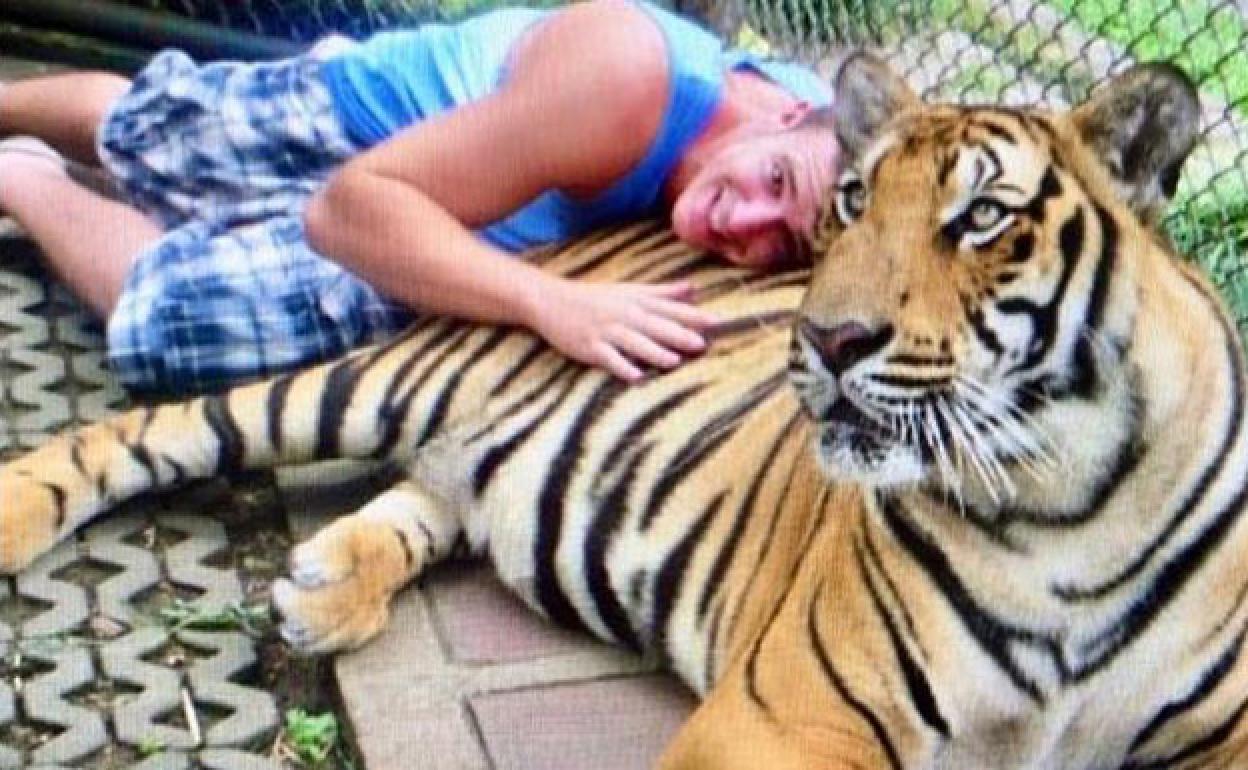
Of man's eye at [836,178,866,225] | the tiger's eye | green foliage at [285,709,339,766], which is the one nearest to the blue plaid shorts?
green foliage at [285,709,339,766]

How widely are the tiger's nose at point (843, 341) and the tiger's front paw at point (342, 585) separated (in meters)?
0.89

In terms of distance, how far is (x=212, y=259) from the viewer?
12.8 ft

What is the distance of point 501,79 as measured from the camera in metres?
3.62

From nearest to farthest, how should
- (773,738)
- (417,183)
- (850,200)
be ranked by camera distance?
1. (850,200)
2. (773,738)
3. (417,183)

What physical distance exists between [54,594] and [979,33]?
6.56 feet

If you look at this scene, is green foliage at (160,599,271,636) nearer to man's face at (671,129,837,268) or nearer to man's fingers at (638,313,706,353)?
man's fingers at (638,313,706,353)

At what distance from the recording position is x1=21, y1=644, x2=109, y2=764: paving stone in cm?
309

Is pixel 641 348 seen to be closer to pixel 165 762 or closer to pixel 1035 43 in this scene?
pixel 165 762

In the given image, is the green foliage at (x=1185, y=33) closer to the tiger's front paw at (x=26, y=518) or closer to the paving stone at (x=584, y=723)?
the paving stone at (x=584, y=723)

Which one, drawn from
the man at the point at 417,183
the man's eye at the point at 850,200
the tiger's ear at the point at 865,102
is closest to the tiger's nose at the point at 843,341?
the man's eye at the point at 850,200

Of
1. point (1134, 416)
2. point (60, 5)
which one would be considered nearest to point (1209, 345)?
point (1134, 416)

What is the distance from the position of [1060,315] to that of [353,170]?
1.33 meters

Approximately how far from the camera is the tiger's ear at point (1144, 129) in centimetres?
243

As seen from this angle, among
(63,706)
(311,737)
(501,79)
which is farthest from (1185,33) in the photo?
(63,706)
